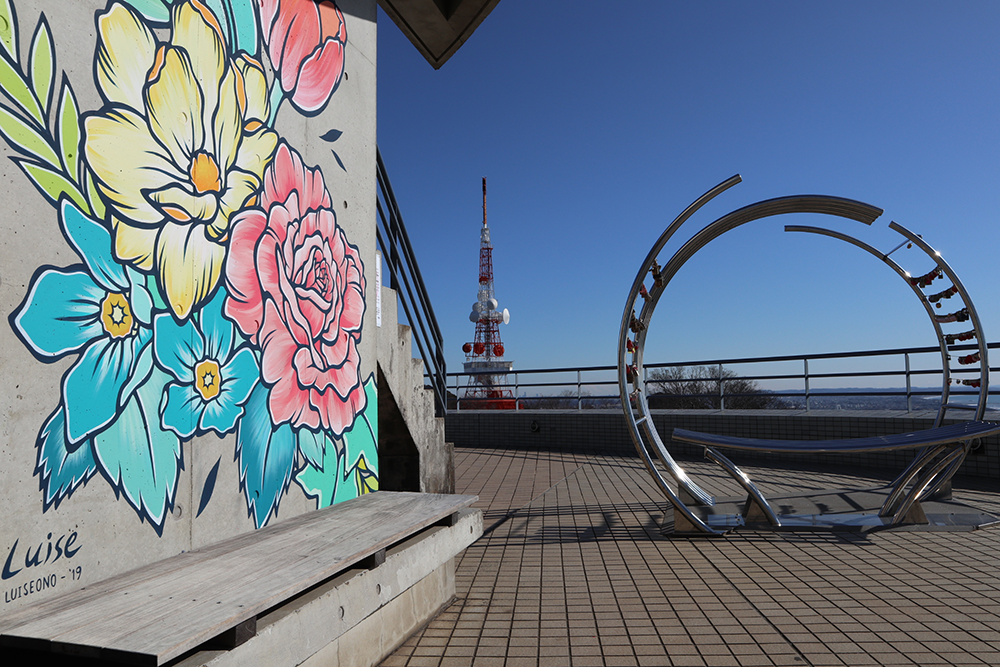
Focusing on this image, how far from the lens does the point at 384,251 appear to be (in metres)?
4.81

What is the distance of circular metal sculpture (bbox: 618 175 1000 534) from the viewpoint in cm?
478

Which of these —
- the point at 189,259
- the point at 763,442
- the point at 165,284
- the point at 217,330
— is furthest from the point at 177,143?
the point at 763,442

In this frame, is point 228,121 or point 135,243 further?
point 228,121

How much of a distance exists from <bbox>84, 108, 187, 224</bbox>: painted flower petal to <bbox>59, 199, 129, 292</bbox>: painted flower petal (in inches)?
5.4

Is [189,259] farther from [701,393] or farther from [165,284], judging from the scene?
[701,393]

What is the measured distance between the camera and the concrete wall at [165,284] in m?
1.92

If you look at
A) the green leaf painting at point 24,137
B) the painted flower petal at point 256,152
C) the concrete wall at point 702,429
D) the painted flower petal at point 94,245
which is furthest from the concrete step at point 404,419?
the concrete wall at point 702,429

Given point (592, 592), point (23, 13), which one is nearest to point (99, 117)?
point (23, 13)

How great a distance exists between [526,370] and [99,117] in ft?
33.9

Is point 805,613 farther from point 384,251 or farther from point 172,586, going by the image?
point 384,251

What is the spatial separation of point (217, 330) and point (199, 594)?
124 cm

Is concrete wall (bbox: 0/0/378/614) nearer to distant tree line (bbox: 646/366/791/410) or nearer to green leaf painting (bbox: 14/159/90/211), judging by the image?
green leaf painting (bbox: 14/159/90/211)

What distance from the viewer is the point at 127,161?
7.54 feet

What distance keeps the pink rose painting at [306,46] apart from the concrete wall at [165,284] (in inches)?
0.7
